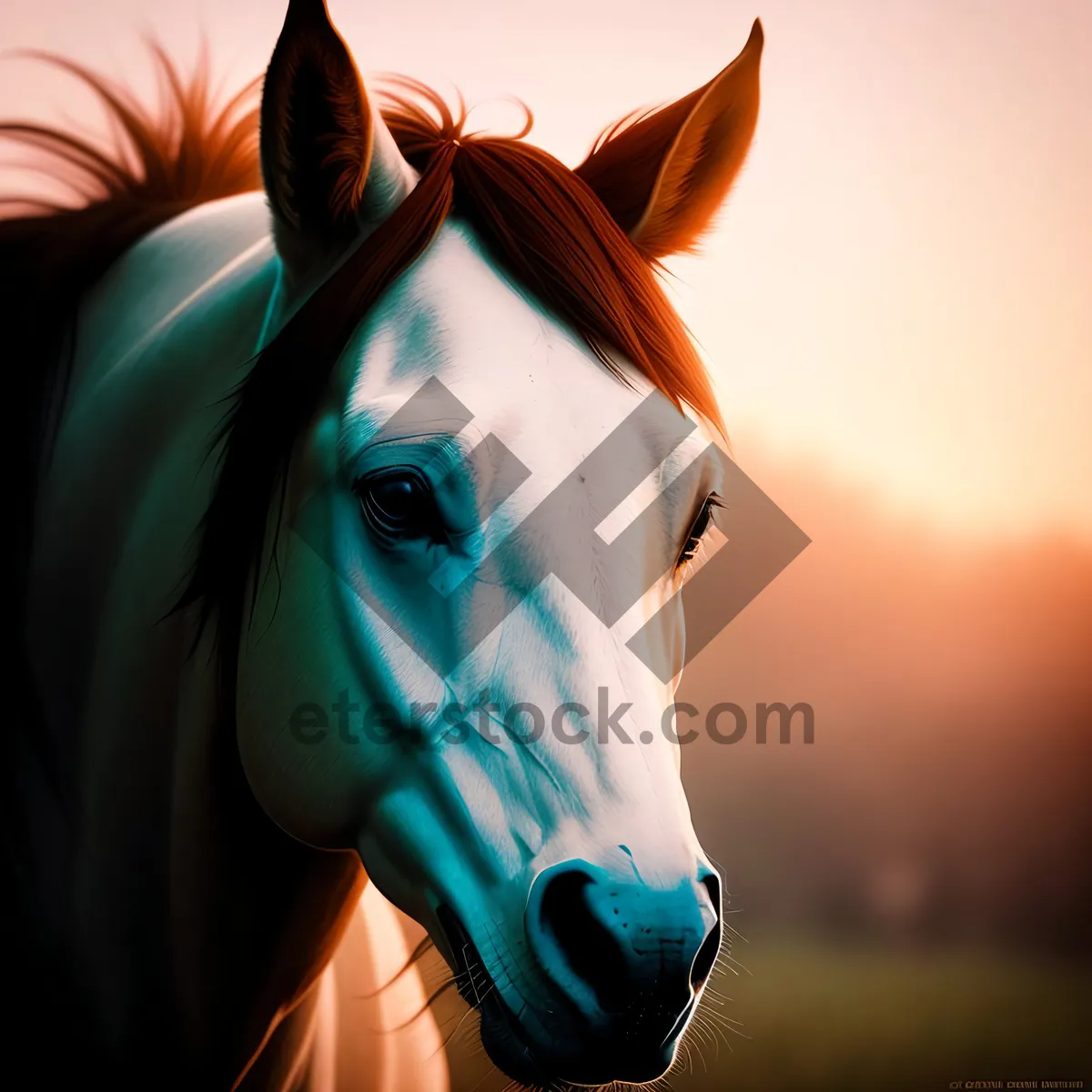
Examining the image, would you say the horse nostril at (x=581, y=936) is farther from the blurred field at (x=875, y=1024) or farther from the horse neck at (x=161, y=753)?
the blurred field at (x=875, y=1024)

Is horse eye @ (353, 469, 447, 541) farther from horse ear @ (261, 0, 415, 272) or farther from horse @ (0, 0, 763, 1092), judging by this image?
horse ear @ (261, 0, 415, 272)

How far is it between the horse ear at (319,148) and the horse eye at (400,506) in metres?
0.27

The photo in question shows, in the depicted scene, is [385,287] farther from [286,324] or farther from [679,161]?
[679,161]

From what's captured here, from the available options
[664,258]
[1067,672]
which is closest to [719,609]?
[664,258]

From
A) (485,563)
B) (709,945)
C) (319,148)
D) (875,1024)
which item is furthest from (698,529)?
(875,1024)

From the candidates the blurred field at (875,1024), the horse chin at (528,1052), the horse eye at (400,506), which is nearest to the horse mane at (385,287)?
the horse eye at (400,506)

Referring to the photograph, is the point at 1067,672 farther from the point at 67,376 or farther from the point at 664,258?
the point at 67,376

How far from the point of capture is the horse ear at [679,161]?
873 millimetres

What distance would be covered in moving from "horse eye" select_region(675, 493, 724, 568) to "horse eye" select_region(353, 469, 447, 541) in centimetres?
26

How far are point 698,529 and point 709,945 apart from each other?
386 millimetres

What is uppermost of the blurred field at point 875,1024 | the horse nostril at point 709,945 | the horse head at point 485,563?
the horse head at point 485,563

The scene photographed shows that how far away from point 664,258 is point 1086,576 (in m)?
1.67

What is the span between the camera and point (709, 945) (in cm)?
59

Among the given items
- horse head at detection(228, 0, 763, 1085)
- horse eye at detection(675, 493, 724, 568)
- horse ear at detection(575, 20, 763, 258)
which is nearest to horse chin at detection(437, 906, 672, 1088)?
horse head at detection(228, 0, 763, 1085)
